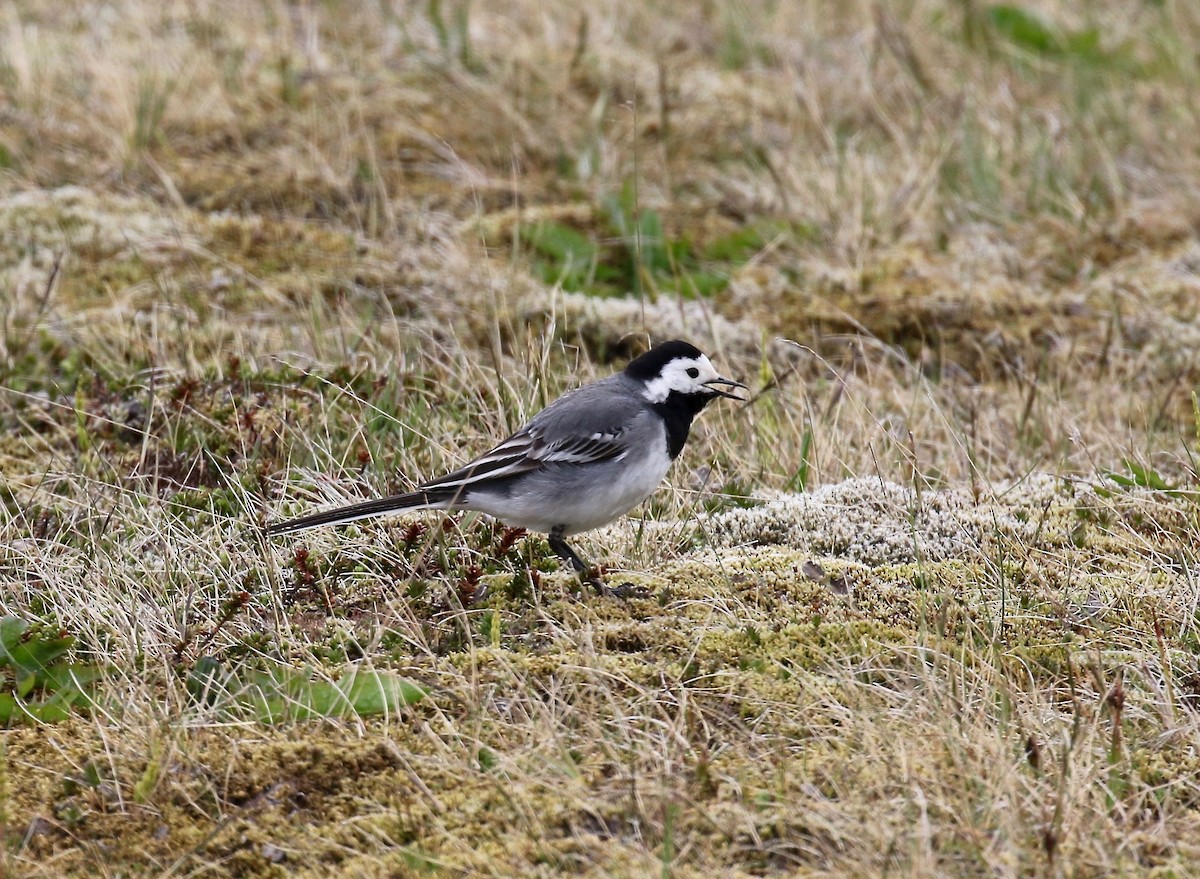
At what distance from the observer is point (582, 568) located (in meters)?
4.85

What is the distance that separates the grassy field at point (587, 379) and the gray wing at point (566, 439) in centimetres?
25

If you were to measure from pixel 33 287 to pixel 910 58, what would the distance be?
582 cm

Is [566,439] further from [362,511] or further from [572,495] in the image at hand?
[362,511]

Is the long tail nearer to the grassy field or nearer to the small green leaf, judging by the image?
the grassy field

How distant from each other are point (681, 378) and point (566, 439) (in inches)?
22.7

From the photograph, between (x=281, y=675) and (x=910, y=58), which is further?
(x=910, y=58)

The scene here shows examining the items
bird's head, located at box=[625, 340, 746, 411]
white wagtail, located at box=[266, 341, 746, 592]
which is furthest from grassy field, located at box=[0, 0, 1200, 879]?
bird's head, located at box=[625, 340, 746, 411]

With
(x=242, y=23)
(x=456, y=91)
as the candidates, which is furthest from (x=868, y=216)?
(x=242, y=23)

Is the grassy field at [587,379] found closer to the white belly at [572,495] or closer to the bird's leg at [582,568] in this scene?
the bird's leg at [582,568]

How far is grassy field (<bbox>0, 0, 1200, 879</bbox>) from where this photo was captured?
361cm

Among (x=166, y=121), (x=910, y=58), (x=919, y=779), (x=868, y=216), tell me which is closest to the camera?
(x=919, y=779)

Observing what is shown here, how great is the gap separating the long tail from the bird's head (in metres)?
1.00

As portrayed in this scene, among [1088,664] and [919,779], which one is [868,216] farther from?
[919,779]

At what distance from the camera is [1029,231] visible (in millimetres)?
8500
